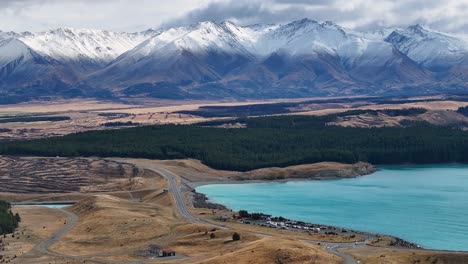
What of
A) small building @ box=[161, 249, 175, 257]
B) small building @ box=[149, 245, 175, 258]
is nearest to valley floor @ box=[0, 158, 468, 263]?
small building @ box=[149, 245, 175, 258]

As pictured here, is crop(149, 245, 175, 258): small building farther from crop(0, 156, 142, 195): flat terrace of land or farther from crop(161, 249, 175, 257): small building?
crop(0, 156, 142, 195): flat terrace of land

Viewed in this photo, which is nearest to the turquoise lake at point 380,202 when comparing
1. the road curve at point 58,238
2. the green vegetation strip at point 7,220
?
the road curve at point 58,238

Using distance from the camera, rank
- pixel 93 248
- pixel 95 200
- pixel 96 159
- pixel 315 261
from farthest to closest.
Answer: pixel 96 159, pixel 95 200, pixel 93 248, pixel 315 261

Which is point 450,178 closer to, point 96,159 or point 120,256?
point 96,159

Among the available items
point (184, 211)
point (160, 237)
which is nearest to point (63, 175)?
point (184, 211)

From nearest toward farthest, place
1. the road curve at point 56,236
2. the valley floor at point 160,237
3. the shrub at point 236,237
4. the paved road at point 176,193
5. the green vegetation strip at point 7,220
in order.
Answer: the valley floor at point 160,237 < the shrub at point 236,237 < the road curve at point 56,236 < the green vegetation strip at point 7,220 < the paved road at point 176,193

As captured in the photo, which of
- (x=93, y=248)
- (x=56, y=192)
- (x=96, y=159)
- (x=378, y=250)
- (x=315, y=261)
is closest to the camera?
(x=315, y=261)

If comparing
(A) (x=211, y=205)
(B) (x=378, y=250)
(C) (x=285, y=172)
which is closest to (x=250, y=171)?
(C) (x=285, y=172)

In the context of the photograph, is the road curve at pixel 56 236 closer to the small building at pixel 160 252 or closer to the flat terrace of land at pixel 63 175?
the small building at pixel 160 252
